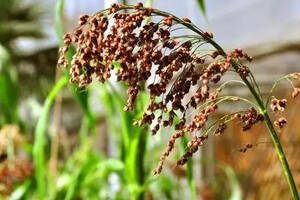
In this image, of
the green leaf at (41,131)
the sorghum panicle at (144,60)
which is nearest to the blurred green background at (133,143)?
the green leaf at (41,131)

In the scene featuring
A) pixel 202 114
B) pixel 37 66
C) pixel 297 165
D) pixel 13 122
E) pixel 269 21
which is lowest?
pixel 202 114

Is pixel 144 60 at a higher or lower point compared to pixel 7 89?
lower

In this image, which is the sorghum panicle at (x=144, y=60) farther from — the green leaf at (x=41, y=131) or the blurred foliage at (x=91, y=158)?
the green leaf at (x=41, y=131)

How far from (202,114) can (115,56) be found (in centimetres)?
8

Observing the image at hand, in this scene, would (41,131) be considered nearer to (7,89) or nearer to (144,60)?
(7,89)

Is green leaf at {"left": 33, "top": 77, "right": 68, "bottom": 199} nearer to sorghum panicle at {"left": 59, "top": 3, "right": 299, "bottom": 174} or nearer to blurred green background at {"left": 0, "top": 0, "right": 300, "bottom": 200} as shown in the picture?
blurred green background at {"left": 0, "top": 0, "right": 300, "bottom": 200}

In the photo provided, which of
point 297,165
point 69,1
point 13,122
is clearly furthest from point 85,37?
point 69,1

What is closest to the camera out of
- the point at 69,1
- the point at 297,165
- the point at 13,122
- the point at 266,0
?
the point at 13,122

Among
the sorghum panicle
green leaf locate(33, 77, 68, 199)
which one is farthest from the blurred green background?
the sorghum panicle

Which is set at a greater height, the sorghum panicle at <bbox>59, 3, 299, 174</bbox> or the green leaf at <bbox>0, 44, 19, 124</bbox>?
the green leaf at <bbox>0, 44, 19, 124</bbox>

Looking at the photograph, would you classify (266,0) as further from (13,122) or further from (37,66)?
(37,66)

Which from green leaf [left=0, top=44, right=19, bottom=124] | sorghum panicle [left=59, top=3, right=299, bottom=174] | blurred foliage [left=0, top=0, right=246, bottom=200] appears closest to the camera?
sorghum panicle [left=59, top=3, right=299, bottom=174]

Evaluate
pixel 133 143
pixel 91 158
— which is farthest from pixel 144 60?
pixel 91 158

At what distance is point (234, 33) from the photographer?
2402mm
